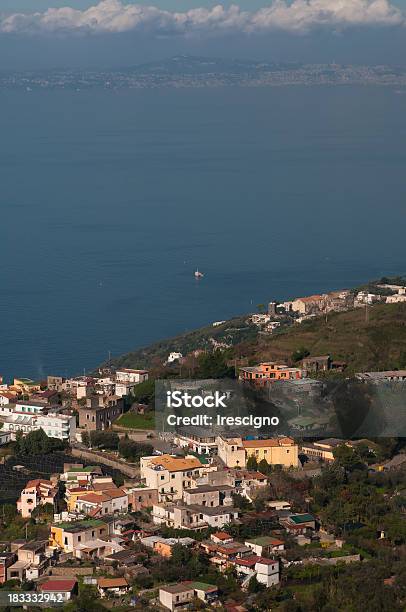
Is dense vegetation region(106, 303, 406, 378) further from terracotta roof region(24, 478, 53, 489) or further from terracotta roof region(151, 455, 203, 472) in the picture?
terracotta roof region(24, 478, 53, 489)

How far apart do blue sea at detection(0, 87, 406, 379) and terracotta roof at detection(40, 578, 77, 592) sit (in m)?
16.1

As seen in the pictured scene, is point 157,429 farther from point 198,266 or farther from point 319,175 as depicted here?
point 319,175

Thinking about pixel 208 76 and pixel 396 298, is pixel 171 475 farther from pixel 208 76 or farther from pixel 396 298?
pixel 208 76

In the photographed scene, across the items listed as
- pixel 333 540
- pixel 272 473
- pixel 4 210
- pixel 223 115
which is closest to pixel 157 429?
pixel 272 473

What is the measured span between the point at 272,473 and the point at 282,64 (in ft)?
488

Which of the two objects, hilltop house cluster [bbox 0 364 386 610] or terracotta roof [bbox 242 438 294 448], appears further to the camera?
terracotta roof [bbox 242 438 294 448]

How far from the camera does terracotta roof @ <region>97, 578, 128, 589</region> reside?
13602 millimetres

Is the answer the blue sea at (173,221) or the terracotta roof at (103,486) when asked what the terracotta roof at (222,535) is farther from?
the blue sea at (173,221)

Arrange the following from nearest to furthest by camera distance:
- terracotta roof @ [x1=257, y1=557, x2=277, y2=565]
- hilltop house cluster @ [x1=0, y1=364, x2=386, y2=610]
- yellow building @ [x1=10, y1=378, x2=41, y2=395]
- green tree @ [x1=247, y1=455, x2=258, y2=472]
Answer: terracotta roof @ [x1=257, y1=557, x2=277, y2=565], hilltop house cluster @ [x1=0, y1=364, x2=386, y2=610], green tree @ [x1=247, y1=455, x2=258, y2=472], yellow building @ [x1=10, y1=378, x2=41, y2=395]

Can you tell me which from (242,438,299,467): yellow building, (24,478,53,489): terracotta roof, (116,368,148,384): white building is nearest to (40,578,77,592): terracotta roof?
(24,478,53,489): terracotta roof

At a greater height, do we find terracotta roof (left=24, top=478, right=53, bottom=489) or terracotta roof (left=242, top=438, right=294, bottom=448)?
terracotta roof (left=242, top=438, right=294, bottom=448)

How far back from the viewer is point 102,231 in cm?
4969

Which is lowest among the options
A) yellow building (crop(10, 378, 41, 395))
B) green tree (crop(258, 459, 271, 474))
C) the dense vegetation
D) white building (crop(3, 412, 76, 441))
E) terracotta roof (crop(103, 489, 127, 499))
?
terracotta roof (crop(103, 489, 127, 499))

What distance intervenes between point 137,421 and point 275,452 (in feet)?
9.16
